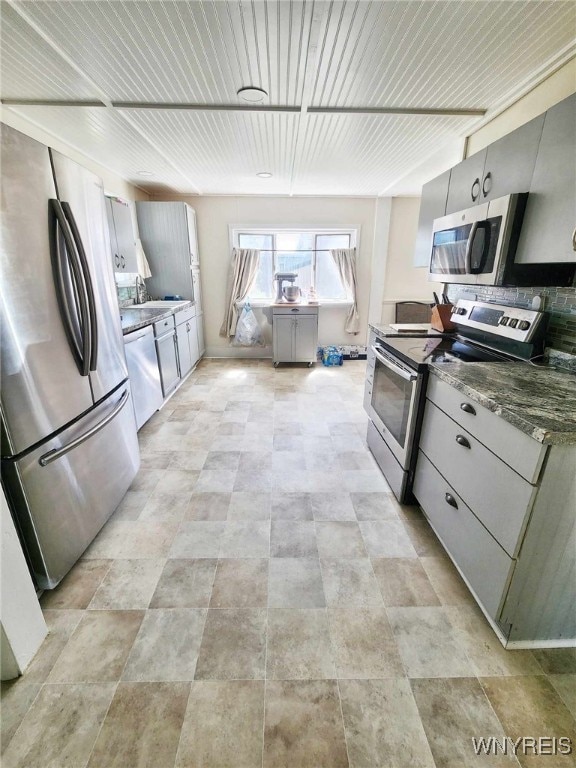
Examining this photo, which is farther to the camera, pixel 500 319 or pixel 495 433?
pixel 500 319

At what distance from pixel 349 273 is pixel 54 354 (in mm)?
4330

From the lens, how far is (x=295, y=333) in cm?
463

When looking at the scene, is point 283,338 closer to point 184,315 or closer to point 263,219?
point 184,315

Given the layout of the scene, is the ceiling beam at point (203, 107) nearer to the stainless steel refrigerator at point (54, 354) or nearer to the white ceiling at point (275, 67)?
the white ceiling at point (275, 67)

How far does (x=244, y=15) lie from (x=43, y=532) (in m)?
2.34

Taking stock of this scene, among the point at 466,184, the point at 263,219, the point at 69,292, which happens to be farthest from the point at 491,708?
the point at 263,219

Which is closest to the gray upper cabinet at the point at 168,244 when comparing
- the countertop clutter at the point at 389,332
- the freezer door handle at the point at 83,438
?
the freezer door handle at the point at 83,438

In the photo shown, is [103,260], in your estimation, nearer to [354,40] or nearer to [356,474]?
[354,40]

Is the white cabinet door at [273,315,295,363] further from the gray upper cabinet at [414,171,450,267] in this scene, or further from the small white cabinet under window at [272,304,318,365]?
the gray upper cabinet at [414,171,450,267]

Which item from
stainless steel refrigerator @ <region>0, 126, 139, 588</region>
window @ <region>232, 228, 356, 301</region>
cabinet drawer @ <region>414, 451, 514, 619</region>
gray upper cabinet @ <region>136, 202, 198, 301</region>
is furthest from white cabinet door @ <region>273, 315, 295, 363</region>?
cabinet drawer @ <region>414, 451, 514, 619</region>

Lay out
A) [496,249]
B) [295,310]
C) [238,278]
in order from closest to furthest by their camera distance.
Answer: [496,249]
[295,310]
[238,278]

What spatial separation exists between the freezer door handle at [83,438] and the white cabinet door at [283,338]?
287 centimetres

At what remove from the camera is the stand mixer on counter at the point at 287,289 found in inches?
183

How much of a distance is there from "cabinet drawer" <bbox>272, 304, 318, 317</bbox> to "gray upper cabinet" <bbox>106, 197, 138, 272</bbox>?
1913 millimetres
